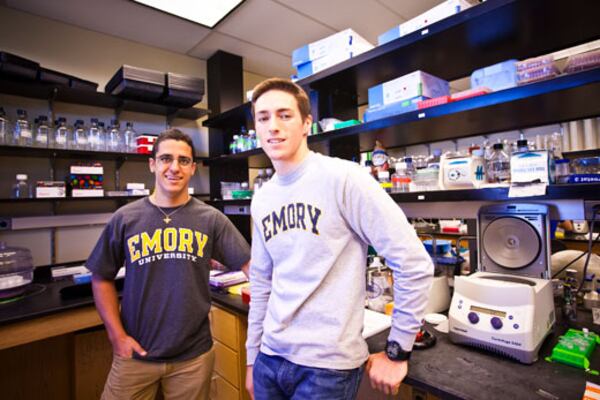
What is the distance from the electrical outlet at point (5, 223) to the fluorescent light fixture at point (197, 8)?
1688 mm

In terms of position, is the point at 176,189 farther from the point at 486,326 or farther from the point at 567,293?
the point at 567,293

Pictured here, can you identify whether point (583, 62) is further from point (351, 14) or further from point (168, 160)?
point (351, 14)

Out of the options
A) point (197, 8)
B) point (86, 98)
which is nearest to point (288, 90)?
point (197, 8)

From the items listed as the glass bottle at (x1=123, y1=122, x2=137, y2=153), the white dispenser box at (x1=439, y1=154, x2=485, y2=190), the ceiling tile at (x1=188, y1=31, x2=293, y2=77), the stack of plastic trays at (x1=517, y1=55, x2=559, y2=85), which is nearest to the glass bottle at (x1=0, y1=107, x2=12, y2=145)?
the glass bottle at (x1=123, y1=122, x2=137, y2=153)

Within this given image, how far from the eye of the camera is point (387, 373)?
0.88m

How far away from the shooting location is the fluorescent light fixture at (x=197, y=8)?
2.19 metres

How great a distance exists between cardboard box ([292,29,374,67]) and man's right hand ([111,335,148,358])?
1.66 m

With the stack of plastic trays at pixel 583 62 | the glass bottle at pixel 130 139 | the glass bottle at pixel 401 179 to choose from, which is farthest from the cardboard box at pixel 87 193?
the stack of plastic trays at pixel 583 62

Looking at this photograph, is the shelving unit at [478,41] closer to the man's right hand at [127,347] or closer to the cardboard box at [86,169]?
the man's right hand at [127,347]

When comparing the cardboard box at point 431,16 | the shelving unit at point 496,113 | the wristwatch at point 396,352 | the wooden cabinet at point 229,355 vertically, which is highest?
the cardboard box at point 431,16

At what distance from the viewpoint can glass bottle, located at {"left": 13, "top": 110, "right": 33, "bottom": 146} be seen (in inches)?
81.8

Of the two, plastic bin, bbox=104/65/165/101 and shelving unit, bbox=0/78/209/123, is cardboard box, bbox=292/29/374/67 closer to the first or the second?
plastic bin, bbox=104/65/165/101

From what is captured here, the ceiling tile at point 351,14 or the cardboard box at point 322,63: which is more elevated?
the ceiling tile at point 351,14

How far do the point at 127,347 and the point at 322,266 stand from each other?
3.14ft
